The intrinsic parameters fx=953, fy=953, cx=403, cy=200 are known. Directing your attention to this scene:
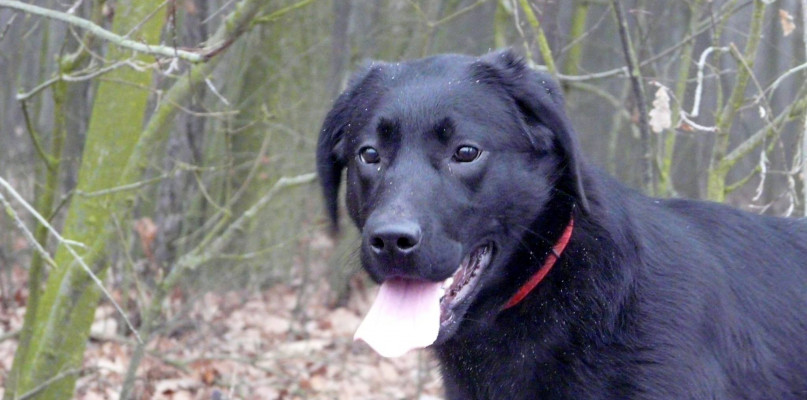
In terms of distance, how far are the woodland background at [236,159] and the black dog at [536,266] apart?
659mm

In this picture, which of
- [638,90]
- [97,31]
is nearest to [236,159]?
[638,90]

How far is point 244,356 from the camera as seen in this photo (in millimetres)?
6188

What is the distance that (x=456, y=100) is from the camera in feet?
10.3

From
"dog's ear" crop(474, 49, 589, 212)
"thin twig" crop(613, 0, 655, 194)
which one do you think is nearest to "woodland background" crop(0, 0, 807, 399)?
"thin twig" crop(613, 0, 655, 194)

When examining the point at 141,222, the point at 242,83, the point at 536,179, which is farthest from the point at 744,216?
the point at 242,83

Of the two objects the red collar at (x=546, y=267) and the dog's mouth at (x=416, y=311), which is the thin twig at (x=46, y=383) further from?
the red collar at (x=546, y=267)

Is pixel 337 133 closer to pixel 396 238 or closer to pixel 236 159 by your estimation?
pixel 396 238

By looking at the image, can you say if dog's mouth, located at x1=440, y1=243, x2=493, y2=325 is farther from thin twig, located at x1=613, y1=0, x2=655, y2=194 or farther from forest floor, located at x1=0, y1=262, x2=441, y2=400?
forest floor, located at x1=0, y1=262, x2=441, y2=400

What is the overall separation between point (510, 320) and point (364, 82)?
1.03 metres

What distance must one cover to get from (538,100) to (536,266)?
21.3 inches

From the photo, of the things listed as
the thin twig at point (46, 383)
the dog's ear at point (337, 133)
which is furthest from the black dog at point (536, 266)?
the thin twig at point (46, 383)

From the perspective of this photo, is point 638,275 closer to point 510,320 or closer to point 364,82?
point 510,320

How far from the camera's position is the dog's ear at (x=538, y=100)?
3.02 meters

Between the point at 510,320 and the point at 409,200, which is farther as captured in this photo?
the point at 510,320
